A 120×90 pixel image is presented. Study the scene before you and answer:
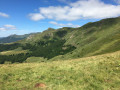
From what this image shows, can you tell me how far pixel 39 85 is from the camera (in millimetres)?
11672

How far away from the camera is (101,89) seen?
35.8 feet

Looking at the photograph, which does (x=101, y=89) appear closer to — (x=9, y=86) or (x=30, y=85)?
(x=30, y=85)

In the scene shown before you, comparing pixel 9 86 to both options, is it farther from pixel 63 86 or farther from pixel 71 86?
pixel 71 86

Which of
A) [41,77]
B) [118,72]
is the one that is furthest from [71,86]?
[118,72]

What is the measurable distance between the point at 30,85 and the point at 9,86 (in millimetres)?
2313

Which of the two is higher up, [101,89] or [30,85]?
[30,85]

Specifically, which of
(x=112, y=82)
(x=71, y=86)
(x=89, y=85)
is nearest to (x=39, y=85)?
(x=71, y=86)

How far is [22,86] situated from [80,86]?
6.65 metres

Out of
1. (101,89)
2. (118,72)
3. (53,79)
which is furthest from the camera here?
(118,72)

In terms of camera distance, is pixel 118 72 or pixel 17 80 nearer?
→ pixel 17 80

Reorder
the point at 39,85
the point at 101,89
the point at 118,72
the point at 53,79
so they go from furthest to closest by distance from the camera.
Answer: the point at 118,72 < the point at 53,79 < the point at 39,85 < the point at 101,89

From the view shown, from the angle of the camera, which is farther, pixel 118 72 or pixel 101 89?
pixel 118 72

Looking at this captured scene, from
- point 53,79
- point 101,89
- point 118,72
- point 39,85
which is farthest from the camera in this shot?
point 118,72

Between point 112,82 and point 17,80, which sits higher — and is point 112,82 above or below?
below
